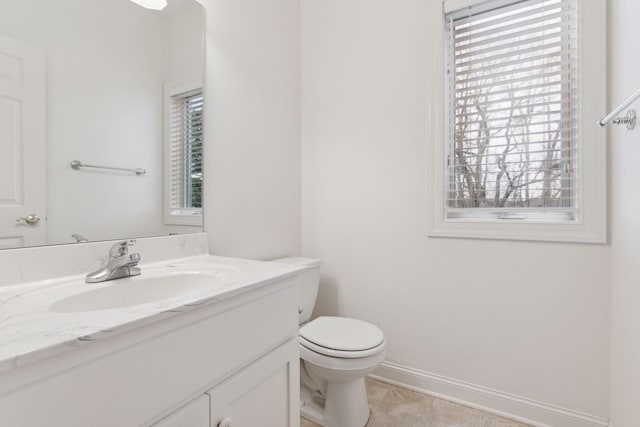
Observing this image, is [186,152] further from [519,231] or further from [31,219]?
[519,231]

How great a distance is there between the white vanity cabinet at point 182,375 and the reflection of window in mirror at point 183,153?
24.4 inches

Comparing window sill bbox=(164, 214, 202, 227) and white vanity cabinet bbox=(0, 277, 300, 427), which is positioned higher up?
window sill bbox=(164, 214, 202, 227)

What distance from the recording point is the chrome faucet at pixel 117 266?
908mm

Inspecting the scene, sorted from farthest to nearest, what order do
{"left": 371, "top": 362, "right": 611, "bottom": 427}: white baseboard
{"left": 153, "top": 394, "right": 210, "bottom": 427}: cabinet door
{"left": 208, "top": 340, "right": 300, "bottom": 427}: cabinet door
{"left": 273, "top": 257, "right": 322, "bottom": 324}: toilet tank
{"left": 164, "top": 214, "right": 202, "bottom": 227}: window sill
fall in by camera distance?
{"left": 273, "top": 257, "right": 322, "bottom": 324}: toilet tank, {"left": 371, "top": 362, "right": 611, "bottom": 427}: white baseboard, {"left": 164, "top": 214, "right": 202, "bottom": 227}: window sill, {"left": 208, "top": 340, "right": 300, "bottom": 427}: cabinet door, {"left": 153, "top": 394, "right": 210, "bottom": 427}: cabinet door

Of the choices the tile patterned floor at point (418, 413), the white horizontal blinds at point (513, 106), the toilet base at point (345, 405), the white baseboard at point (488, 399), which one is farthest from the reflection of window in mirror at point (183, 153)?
the white baseboard at point (488, 399)

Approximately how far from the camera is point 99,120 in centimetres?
104

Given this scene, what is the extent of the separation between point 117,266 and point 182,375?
459 millimetres

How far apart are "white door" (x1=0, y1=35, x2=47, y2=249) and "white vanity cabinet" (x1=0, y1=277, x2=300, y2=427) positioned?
599mm

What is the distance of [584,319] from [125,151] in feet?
6.59

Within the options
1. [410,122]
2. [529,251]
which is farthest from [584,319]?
[410,122]

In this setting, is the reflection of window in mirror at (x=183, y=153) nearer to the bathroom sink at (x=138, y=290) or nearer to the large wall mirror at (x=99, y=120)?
the large wall mirror at (x=99, y=120)

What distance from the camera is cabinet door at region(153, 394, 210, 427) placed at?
642mm

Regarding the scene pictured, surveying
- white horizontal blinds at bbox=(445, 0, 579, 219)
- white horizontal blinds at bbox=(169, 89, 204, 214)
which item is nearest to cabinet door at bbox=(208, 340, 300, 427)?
white horizontal blinds at bbox=(169, 89, 204, 214)

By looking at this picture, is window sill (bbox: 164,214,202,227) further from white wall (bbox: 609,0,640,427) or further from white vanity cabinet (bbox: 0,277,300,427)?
white wall (bbox: 609,0,640,427)
